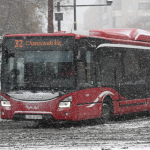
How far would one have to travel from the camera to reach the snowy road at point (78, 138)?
1044cm

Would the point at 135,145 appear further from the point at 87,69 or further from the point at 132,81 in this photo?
the point at 132,81

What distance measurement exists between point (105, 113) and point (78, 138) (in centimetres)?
423

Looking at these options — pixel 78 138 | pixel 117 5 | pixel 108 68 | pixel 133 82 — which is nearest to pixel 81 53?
pixel 108 68

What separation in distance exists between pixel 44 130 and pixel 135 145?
400 centimetres

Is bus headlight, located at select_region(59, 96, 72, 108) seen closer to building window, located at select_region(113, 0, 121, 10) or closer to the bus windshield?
the bus windshield

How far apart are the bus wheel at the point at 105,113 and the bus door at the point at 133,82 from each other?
2.84ft

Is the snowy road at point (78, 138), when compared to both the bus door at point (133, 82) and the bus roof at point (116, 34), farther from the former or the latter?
the bus roof at point (116, 34)

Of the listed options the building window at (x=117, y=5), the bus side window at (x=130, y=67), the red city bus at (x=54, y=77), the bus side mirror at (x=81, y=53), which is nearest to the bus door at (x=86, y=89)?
the red city bus at (x=54, y=77)

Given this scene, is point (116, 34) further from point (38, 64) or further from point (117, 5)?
point (117, 5)

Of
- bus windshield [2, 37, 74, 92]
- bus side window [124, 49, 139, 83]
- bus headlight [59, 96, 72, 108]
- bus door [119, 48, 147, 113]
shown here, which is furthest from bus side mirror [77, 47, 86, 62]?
bus side window [124, 49, 139, 83]

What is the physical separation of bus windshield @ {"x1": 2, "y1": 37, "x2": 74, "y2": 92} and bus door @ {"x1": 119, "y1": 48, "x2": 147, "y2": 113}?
10.1 feet

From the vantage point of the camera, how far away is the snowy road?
34.2 ft

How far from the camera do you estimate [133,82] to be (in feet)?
58.0

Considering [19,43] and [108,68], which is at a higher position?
[19,43]
